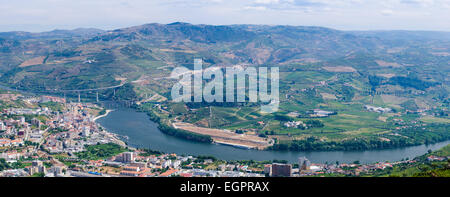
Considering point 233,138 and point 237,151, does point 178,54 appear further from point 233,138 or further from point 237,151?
point 237,151

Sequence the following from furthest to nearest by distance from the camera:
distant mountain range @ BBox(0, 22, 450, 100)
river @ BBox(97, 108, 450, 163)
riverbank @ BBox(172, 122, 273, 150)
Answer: distant mountain range @ BBox(0, 22, 450, 100) < riverbank @ BBox(172, 122, 273, 150) < river @ BBox(97, 108, 450, 163)

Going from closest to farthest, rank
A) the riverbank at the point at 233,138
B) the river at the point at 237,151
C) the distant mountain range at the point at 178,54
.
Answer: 1. the river at the point at 237,151
2. the riverbank at the point at 233,138
3. the distant mountain range at the point at 178,54

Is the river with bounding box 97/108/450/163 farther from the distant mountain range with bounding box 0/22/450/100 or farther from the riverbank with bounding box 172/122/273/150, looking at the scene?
the distant mountain range with bounding box 0/22/450/100

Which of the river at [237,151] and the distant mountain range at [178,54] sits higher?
the distant mountain range at [178,54]

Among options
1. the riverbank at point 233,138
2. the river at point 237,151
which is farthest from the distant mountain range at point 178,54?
the river at point 237,151

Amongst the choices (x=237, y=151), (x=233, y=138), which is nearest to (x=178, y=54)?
(x=233, y=138)

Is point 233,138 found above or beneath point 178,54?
beneath

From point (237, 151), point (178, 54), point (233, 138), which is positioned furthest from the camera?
point (178, 54)

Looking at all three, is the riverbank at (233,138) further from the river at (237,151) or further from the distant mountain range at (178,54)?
the distant mountain range at (178,54)

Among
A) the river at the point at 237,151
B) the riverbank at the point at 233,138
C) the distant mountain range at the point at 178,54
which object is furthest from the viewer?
the distant mountain range at the point at 178,54

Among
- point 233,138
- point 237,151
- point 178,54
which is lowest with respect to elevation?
point 237,151

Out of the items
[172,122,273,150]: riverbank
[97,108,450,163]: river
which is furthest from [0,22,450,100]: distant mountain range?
[97,108,450,163]: river
